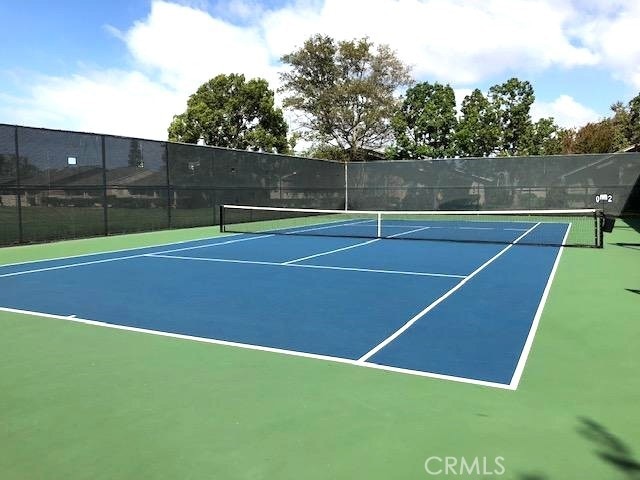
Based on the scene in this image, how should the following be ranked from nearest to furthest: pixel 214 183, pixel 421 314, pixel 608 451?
1. pixel 608 451
2. pixel 421 314
3. pixel 214 183

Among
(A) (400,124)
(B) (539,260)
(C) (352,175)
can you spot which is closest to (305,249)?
(B) (539,260)

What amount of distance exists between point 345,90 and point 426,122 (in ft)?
18.8

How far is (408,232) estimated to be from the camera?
1728 cm

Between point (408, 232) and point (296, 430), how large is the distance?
14.4 m

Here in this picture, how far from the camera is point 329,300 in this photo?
685cm

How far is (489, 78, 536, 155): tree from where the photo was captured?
1400 inches

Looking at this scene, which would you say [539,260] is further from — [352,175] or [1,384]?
[352,175]

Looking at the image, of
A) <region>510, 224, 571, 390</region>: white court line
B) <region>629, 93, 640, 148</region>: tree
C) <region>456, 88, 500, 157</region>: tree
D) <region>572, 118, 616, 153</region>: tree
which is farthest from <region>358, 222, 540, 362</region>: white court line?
<region>629, 93, 640, 148</region>: tree

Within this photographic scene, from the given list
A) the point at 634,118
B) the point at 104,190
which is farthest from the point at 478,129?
the point at 104,190

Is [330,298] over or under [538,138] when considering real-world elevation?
under

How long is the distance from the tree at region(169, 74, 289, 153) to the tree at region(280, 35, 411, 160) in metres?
1.76

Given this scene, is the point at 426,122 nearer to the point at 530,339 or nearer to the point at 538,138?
the point at 538,138

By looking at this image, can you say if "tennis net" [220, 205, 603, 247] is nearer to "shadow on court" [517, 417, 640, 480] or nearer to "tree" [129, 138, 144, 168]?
"tree" [129, 138, 144, 168]

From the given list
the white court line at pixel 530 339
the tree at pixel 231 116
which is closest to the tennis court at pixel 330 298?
the white court line at pixel 530 339
